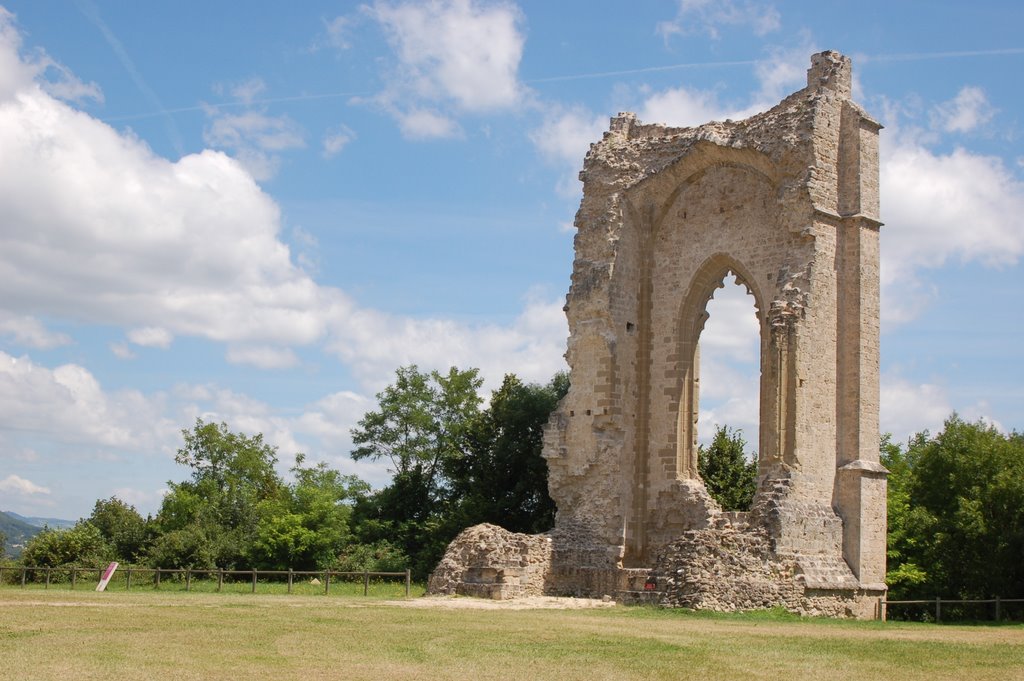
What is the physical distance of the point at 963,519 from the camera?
21406mm

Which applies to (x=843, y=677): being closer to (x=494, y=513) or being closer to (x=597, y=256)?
(x=597, y=256)

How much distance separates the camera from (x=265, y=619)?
13516mm

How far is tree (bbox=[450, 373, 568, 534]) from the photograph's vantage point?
27.3 metres

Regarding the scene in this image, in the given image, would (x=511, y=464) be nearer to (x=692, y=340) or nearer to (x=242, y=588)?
(x=692, y=340)

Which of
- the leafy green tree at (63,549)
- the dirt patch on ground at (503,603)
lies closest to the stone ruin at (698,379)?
the dirt patch on ground at (503,603)

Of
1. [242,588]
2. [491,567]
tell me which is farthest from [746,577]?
[242,588]

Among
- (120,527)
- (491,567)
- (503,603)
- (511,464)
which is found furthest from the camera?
(120,527)

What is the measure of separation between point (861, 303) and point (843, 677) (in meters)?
10.7

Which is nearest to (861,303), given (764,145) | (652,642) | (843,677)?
(764,145)

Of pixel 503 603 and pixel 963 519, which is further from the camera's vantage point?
pixel 963 519

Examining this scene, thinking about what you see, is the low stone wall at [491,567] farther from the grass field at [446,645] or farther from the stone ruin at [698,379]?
the grass field at [446,645]

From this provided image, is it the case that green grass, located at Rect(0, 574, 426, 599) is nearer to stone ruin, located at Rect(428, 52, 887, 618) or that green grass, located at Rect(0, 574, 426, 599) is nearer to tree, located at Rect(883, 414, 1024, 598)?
stone ruin, located at Rect(428, 52, 887, 618)

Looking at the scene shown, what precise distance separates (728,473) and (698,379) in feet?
15.5

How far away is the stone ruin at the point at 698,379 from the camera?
733 inches
